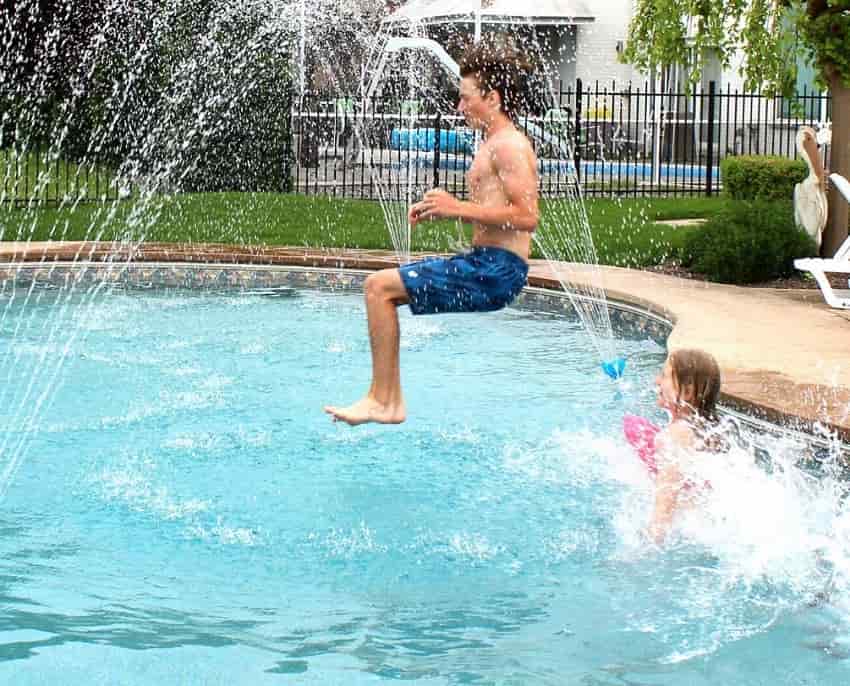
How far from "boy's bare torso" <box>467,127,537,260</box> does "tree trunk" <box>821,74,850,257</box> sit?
786 cm

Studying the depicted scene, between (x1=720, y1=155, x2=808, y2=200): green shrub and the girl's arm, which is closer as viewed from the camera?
the girl's arm

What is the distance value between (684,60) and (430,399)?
646cm

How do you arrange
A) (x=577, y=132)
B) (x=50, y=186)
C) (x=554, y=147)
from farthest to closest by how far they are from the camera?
(x=554, y=147) → (x=577, y=132) → (x=50, y=186)

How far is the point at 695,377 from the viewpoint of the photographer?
5.82 meters

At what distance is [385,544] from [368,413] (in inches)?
22.2

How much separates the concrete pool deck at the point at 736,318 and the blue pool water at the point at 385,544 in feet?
2.08

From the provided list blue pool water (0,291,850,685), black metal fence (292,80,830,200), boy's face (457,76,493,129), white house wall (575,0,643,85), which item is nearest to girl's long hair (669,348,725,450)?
blue pool water (0,291,850,685)

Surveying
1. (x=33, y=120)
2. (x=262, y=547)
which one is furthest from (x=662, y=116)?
(x=262, y=547)

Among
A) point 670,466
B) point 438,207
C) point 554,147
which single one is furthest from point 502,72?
point 554,147

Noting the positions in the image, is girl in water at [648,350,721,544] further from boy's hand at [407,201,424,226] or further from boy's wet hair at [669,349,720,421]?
boy's hand at [407,201,424,226]

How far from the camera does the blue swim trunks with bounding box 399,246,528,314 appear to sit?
6250 mm

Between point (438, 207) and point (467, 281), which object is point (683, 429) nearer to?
point (467, 281)

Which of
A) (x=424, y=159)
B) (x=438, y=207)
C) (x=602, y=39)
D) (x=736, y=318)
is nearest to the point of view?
(x=438, y=207)

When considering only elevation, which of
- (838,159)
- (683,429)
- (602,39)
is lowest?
(683,429)
